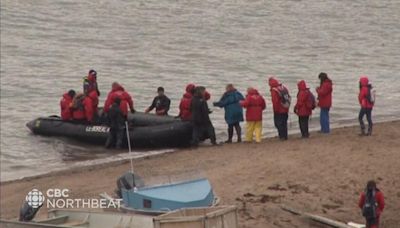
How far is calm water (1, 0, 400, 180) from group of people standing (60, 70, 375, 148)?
953mm

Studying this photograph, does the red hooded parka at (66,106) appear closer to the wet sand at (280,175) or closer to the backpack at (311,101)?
the wet sand at (280,175)

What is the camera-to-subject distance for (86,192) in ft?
62.9

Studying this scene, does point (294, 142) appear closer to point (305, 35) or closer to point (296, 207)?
point (296, 207)

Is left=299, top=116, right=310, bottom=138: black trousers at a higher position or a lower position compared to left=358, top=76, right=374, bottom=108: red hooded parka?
lower

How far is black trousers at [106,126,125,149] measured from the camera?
77.8 feet

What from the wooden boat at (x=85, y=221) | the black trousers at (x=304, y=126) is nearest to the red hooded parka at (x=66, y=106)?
the black trousers at (x=304, y=126)

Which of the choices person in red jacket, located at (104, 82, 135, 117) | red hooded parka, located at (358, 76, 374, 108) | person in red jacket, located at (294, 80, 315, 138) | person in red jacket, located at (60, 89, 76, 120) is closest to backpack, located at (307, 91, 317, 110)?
person in red jacket, located at (294, 80, 315, 138)

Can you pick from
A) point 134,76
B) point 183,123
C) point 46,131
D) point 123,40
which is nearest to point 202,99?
point 183,123

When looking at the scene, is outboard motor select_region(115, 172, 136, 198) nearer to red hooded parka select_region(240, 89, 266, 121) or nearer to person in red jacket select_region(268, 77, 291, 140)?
person in red jacket select_region(268, 77, 291, 140)

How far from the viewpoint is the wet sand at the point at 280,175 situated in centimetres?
1695

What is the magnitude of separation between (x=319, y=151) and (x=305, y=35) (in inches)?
1003

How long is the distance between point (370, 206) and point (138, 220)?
3.20 m

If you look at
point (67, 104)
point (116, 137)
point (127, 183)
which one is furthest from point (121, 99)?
point (127, 183)

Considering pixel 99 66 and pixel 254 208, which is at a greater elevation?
pixel 99 66
